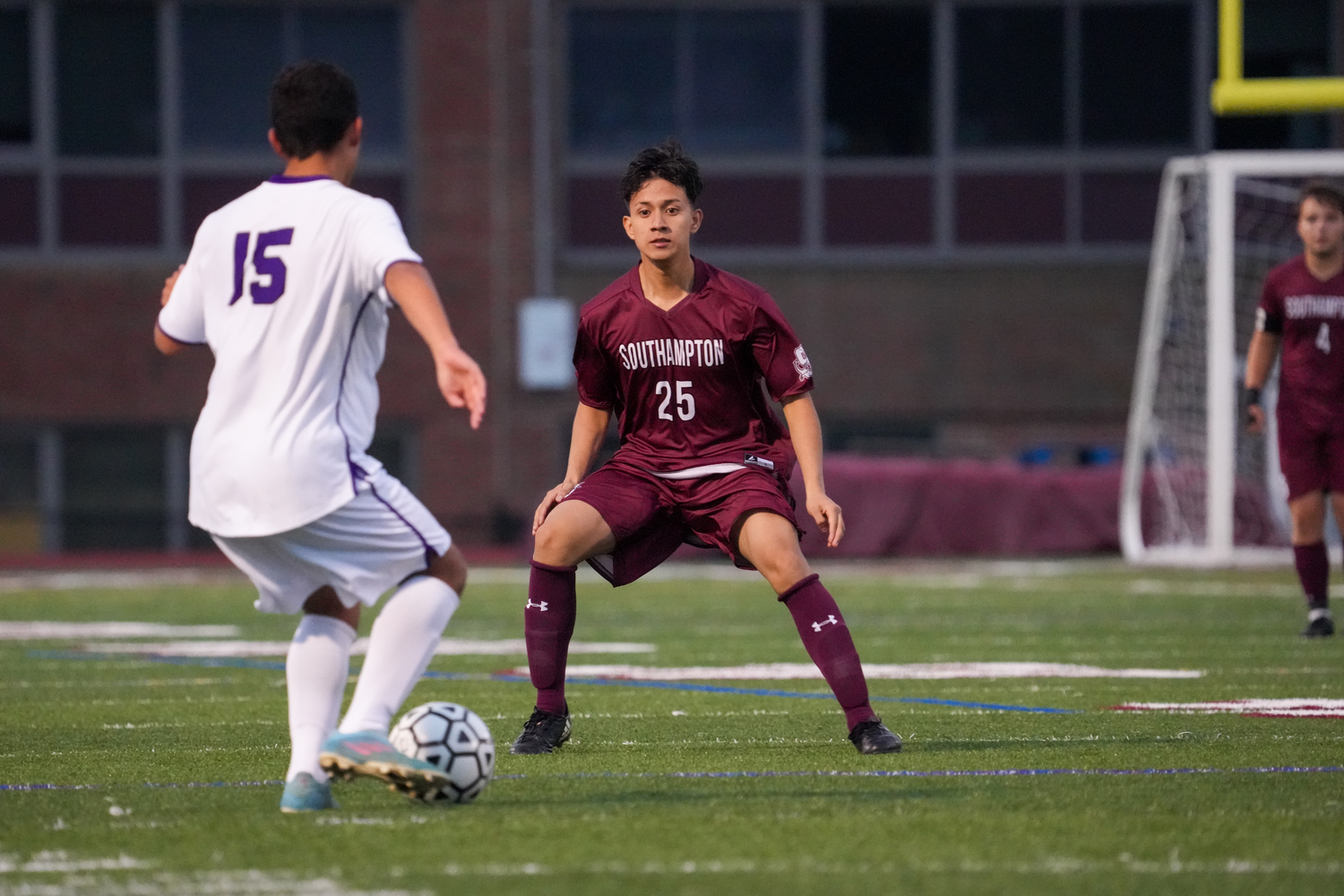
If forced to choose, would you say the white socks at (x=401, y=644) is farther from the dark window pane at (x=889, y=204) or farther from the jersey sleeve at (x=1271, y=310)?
the dark window pane at (x=889, y=204)

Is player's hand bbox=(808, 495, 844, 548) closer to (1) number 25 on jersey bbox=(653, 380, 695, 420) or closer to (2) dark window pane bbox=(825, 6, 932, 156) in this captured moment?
(1) number 25 on jersey bbox=(653, 380, 695, 420)

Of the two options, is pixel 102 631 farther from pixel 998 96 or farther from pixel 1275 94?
pixel 998 96

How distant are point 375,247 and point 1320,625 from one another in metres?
7.28

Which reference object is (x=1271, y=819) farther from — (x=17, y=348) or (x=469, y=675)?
(x=17, y=348)

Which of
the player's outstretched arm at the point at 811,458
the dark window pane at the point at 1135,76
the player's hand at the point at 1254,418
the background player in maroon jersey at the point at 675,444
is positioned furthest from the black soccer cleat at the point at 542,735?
the dark window pane at the point at 1135,76

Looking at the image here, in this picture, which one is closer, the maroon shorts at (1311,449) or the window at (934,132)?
the maroon shorts at (1311,449)

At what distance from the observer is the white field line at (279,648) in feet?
34.9

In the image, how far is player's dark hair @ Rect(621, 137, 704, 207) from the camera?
647 centimetres

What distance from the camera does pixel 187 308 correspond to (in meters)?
5.01

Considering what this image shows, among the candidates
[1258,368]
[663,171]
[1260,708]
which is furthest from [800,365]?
[1258,368]

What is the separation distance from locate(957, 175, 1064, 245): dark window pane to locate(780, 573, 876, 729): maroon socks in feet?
65.1

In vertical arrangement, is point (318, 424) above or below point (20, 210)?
below

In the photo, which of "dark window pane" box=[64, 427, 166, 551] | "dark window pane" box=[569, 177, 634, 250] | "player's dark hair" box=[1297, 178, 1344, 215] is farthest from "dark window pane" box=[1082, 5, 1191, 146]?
"player's dark hair" box=[1297, 178, 1344, 215]

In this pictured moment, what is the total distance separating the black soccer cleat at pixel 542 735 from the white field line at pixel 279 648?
404 centimetres
